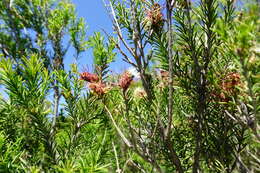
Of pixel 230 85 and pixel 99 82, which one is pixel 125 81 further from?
pixel 230 85

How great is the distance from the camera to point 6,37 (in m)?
5.31

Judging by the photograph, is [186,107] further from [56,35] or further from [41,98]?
[56,35]

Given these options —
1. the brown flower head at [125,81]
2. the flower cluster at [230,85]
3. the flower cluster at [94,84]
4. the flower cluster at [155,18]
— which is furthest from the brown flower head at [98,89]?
the flower cluster at [230,85]

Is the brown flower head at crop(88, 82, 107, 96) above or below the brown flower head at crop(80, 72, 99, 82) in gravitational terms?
below

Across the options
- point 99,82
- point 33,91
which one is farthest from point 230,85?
point 33,91

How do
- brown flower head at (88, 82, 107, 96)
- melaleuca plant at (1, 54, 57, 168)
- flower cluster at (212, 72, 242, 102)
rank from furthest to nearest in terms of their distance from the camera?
1. brown flower head at (88, 82, 107, 96)
2. melaleuca plant at (1, 54, 57, 168)
3. flower cluster at (212, 72, 242, 102)

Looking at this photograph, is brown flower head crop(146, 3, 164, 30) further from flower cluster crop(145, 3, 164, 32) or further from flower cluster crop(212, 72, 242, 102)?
flower cluster crop(212, 72, 242, 102)

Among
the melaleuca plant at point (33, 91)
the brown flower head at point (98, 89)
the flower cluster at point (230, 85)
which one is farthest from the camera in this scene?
the brown flower head at point (98, 89)

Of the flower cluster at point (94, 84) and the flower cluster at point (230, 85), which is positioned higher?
the flower cluster at point (94, 84)

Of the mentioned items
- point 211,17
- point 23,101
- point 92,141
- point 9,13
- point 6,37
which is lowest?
point 92,141

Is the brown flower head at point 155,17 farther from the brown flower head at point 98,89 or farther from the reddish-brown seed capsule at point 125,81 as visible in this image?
the brown flower head at point 98,89

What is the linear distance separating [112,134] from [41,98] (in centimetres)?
69

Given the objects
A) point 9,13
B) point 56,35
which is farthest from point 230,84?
point 9,13

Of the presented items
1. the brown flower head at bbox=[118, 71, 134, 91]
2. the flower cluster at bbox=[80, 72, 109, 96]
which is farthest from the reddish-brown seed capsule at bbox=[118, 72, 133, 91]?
the flower cluster at bbox=[80, 72, 109, 96]
